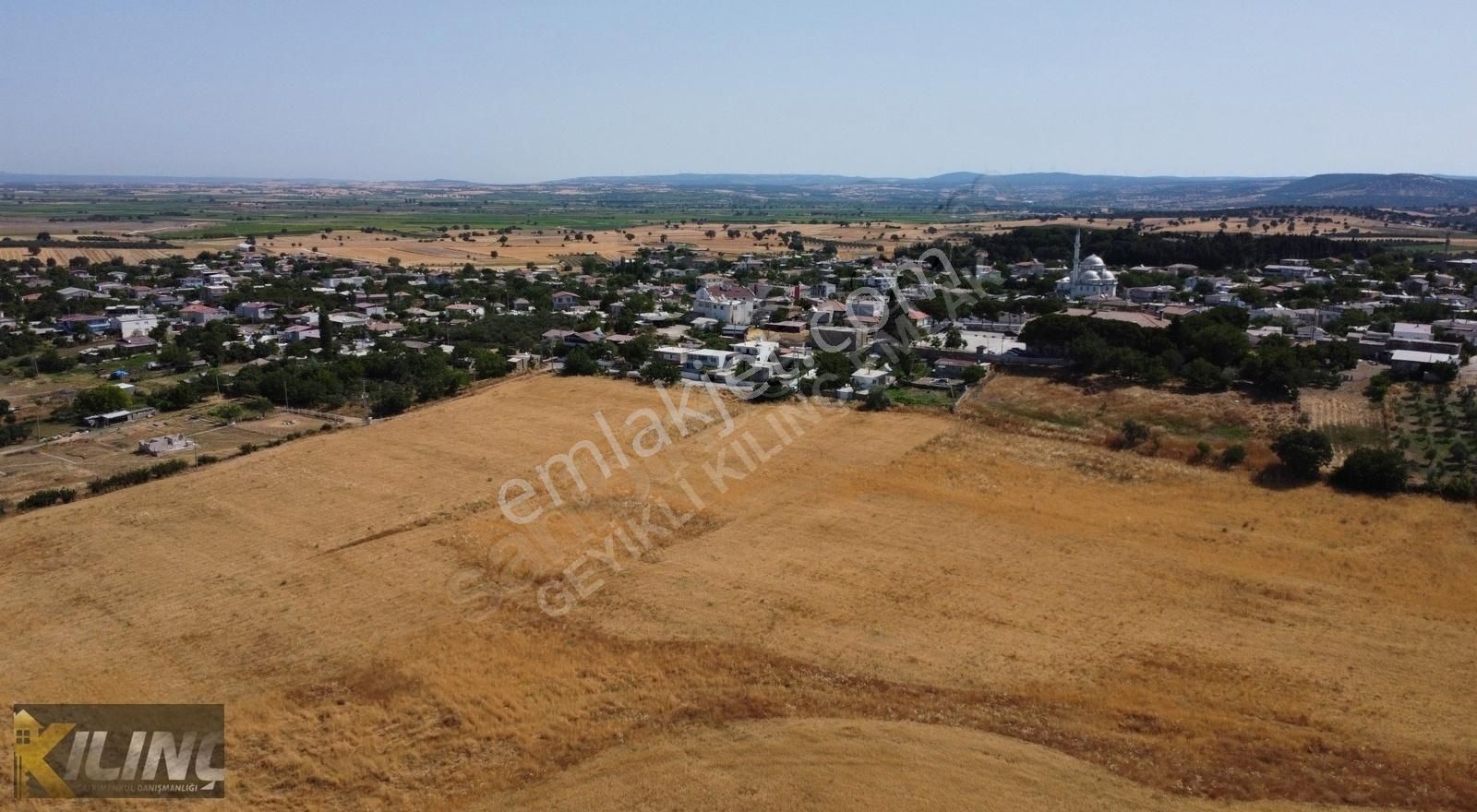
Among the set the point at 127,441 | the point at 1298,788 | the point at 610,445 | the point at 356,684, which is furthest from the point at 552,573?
the point at 127,441

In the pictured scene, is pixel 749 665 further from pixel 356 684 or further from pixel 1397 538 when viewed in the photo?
pixel 1397 538

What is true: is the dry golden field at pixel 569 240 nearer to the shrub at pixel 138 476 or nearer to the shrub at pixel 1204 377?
the shrub at pixel 138 476

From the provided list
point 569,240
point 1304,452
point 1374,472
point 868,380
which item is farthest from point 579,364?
point 569,240

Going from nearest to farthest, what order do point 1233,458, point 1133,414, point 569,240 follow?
point 1233,458 → point 1133,414 → point 569,240

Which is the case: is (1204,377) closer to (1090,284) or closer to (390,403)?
(1090,284)

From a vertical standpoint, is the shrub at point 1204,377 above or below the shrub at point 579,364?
above

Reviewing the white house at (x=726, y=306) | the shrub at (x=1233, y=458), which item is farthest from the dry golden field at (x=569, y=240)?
the shrub at (x=1233, y=458)

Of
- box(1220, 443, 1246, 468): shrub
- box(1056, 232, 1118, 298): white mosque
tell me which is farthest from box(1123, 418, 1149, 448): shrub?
box(1056, 232, 1118, 298): white mosque
